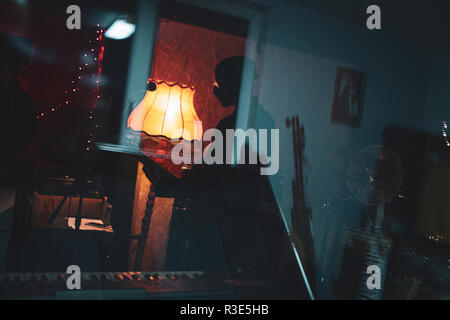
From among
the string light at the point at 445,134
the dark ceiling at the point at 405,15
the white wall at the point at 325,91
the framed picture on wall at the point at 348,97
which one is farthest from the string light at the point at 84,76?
the string light at the point at 445,134

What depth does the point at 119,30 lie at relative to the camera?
36.9 inches

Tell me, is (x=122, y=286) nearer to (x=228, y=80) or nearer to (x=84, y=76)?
(x=84, y=76)

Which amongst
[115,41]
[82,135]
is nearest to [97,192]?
[82,135]

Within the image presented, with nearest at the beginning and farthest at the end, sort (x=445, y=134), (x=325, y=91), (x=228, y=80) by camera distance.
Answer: (x=228, y=80), (x=325, y=91), (x=445, y=134)

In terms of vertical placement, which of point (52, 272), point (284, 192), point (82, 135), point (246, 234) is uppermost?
point (82, 135)

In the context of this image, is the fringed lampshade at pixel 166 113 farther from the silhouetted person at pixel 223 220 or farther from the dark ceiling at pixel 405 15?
the dark ceiling at pixel 405 15

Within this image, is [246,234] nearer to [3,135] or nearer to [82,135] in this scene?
[82,135]

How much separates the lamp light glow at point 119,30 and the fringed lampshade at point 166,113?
0.45 feet

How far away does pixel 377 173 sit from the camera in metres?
1.36

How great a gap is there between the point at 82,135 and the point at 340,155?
3.17 ft

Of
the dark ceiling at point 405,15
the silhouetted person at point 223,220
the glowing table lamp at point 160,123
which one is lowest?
the silhouetted person at point 223,220

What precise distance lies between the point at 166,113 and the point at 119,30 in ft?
0.81

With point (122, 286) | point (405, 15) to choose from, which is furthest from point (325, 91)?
point (122, 286)

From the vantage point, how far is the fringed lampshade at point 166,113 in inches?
37.9
